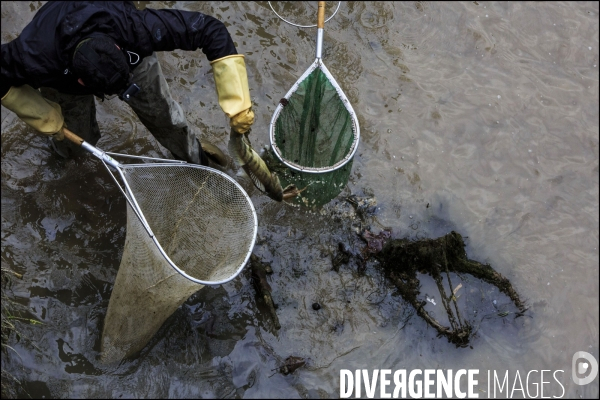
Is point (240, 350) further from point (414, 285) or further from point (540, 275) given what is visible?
point (540, 275)

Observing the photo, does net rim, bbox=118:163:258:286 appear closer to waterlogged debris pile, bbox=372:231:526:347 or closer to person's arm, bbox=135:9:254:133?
person's arm, bbox=135:9:254:133

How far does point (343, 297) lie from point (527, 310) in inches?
56.8

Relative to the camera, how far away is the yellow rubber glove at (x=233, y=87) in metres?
3.08

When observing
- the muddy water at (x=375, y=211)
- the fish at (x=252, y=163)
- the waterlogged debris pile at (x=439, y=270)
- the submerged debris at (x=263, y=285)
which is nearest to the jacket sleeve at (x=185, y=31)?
the fish at (x=252, y=163)

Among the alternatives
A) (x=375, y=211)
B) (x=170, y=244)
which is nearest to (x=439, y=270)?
(x=375, y=211)

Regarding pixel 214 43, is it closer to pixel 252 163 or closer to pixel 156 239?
pixel 252 163

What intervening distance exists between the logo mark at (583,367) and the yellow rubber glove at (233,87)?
121 inches

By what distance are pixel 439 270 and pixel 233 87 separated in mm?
2113

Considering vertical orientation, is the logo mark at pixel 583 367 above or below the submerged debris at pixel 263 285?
below

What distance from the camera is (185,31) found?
10.2 feet

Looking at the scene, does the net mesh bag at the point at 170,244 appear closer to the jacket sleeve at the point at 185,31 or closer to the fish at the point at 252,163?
the fish at the point at 252,163

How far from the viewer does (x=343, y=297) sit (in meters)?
4.00

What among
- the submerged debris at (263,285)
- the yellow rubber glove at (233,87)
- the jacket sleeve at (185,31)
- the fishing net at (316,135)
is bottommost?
the submerged debris at (263,285)

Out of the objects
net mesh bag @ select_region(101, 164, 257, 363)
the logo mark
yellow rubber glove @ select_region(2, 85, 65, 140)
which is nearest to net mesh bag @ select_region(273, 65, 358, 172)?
net mesh bag @ select_region(101, 164, 257, 363)
